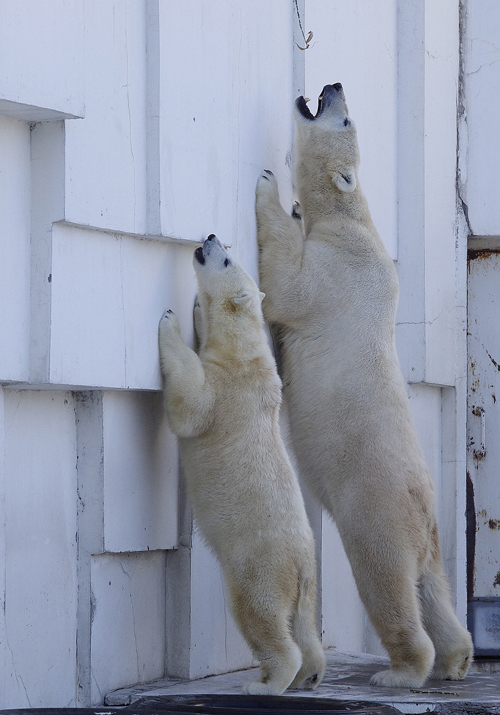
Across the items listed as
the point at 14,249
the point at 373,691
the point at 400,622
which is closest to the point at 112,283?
the point at 14,249

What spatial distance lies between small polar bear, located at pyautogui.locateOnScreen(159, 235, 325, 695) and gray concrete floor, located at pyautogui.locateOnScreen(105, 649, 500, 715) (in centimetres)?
27

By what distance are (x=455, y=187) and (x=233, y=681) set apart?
13.0 feet

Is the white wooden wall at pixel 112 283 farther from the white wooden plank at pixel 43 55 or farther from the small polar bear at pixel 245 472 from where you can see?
the small polar bear at pixel 245 472

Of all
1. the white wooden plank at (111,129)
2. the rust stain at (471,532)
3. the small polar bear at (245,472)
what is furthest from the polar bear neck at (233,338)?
the rust stain at (471,532)

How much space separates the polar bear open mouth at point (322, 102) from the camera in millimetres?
5285

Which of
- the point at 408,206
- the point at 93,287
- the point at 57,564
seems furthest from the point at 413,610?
the point at 408,206

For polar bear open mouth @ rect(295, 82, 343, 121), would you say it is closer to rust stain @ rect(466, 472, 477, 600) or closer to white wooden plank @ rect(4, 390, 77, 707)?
white wooden plank @ rect(4, 390, 77, 707)

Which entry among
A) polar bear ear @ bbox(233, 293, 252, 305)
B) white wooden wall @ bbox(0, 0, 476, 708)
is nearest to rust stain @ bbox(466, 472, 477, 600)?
white wooden wall @ bbox(0, 0, 476, 708)

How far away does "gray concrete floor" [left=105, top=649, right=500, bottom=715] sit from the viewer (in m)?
4.30

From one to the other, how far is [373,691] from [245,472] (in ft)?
3.76

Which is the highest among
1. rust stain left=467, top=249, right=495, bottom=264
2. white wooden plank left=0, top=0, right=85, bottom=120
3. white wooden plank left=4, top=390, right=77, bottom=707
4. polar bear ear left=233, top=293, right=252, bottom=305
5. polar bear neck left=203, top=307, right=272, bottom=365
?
white wooden plank left=0, top=0, right=85, bottom=120

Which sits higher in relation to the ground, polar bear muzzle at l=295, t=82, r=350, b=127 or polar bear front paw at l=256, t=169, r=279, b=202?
polar bear muzzle at l=295, t=82, r=350, b=127

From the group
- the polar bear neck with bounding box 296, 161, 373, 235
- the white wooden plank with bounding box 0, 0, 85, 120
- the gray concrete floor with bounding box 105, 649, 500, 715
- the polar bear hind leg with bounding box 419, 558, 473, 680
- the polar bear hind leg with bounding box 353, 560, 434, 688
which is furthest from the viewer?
the polar bear neck with bounding box 296, 161, 373, 235

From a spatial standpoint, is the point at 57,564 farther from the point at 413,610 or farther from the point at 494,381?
the point at 494,381
